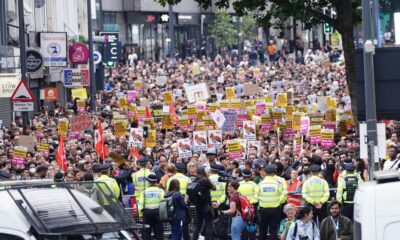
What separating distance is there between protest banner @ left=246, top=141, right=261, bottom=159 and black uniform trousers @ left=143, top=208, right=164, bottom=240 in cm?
558

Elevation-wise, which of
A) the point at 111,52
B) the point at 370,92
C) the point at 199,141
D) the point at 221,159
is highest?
the point at 111,52

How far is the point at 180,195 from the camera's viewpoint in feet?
73.6

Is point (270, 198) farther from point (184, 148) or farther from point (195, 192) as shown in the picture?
point (184, 148)

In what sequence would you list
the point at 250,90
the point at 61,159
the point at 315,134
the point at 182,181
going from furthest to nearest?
the point at 250,90
the point at 315,134
the point at 61,159
the point at 182,181

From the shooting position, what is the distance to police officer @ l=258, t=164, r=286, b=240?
22234 mm

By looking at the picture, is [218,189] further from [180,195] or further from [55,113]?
[55,113]

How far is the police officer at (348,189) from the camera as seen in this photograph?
21656 mm

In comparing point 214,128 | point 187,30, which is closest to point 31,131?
point 214,128

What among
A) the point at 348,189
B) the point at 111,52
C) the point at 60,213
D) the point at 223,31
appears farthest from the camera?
the point at 223,31

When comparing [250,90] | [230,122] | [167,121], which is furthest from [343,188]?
[250,90]

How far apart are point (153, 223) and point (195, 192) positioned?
0.81 meters

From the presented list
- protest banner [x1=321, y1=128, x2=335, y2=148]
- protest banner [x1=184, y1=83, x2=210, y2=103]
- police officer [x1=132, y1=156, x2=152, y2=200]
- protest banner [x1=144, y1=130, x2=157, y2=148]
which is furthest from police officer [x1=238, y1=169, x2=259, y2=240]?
protest banner [x1=184, y1=83, x2=210, y2=103]

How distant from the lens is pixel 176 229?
22.7 meters

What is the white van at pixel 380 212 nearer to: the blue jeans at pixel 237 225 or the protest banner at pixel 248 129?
the blue jeans at pixel 237 225
